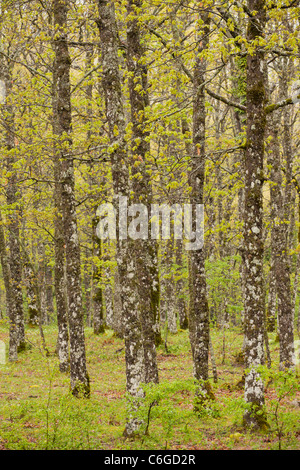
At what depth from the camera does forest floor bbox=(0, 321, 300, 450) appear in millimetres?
7676

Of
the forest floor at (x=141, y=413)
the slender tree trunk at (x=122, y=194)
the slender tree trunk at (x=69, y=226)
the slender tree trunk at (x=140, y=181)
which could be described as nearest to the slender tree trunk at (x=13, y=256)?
the forest floor at (x=141, y=413)

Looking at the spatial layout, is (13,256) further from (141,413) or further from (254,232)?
(254,232)

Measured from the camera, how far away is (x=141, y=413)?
26.4 ft

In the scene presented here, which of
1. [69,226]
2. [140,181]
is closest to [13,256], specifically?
[69,226]

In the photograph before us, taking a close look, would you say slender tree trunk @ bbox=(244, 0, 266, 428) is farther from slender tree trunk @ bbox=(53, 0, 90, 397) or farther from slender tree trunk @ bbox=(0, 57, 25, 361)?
slender tree trunk @ bbox=(0, 57, 25, 361)

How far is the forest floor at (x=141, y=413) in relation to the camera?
768 cm

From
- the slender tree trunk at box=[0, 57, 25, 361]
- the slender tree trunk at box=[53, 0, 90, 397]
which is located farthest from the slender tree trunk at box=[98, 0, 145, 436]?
the slender tree trunk at box=[0, 57, 25, 361]

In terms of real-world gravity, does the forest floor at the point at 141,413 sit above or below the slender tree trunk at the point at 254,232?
below

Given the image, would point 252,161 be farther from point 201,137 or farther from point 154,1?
point 154,1

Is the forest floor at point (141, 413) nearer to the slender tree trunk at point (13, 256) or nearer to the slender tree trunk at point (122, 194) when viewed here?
the slender tree trunk at point (122, 194)
